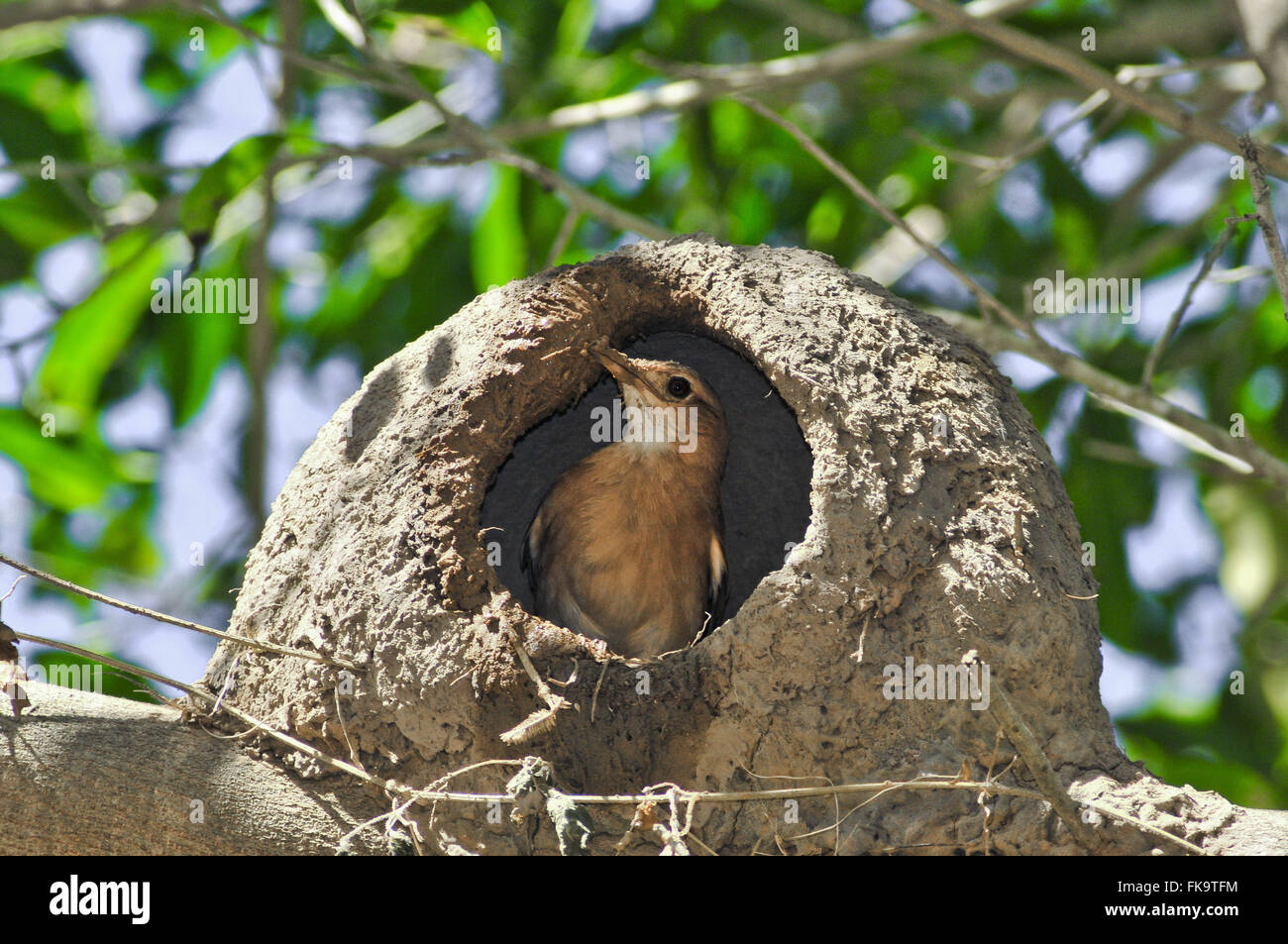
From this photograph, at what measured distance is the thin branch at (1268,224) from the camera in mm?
3857

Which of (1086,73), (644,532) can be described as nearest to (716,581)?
(644,532)

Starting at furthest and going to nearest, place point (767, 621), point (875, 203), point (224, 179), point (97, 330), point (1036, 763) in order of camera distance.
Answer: point (97, 330) → point (224, 179) → point (875, 203) → point (767, 621) → point (1036, 763)

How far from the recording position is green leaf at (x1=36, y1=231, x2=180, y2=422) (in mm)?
7504

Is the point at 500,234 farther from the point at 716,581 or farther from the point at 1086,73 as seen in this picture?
the point at 1086,73

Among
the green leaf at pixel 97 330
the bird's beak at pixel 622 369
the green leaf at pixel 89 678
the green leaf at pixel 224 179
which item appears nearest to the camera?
the bird's beak at pixel 622 369

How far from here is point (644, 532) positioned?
612cm

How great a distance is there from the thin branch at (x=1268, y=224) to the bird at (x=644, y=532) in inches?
104

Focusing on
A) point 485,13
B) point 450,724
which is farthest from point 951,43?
point 450,724

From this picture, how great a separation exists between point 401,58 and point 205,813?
5.98 metres

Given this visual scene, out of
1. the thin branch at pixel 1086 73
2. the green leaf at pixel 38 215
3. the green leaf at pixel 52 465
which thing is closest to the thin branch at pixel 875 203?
the thin branch at pixel 1086 73

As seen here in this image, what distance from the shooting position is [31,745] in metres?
3.92

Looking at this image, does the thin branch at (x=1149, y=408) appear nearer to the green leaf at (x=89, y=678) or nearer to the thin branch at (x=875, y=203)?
the thin branch at (x=875, y=203)

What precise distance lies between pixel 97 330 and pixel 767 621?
490 centimetres

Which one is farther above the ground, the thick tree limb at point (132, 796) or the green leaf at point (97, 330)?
the green leaf at point (97, 330)
